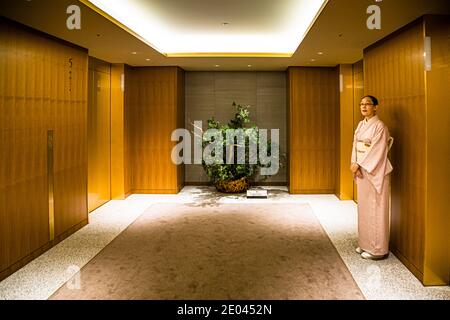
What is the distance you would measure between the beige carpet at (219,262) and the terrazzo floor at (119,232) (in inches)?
5.8

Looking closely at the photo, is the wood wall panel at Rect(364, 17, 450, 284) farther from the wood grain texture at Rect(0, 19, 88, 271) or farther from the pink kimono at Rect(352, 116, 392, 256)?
the wood grain texture at Rect(0, 19, 88, 271)

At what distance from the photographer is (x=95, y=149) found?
7277mm

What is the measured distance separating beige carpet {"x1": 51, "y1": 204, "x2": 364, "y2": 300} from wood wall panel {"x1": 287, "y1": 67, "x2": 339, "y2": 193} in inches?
85.2

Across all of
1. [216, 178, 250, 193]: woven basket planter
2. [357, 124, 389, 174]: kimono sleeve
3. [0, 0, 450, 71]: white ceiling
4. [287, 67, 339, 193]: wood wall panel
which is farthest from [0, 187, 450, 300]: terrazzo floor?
[0, 0, 450, 71]: white ceiling

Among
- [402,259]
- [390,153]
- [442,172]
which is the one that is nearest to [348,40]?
[390,153]

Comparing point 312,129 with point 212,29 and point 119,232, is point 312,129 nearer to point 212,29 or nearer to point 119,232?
point 212,29

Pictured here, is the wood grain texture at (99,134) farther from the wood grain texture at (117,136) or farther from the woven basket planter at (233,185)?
the woven basket planter at (233,185)

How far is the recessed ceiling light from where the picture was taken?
497cm

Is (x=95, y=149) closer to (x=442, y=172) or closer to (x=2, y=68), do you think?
(x=2, y=68)

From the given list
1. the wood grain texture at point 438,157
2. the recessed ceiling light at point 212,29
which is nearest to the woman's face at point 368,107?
the wood grain texture at point 438,157

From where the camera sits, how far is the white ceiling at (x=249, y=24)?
3701mm

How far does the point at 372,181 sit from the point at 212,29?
3.65m

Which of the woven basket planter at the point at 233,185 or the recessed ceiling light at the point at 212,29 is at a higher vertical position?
the recessed ceiling light at the point at 212,29

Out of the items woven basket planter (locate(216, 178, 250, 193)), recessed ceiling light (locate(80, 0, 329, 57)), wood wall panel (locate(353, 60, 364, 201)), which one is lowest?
woven basket planter (locate(216, 178, 250, 193))
